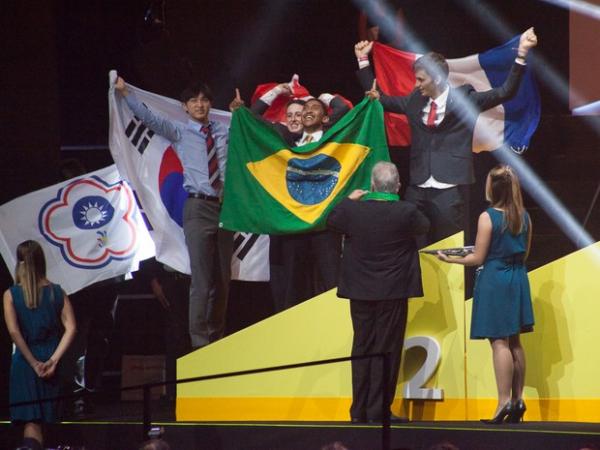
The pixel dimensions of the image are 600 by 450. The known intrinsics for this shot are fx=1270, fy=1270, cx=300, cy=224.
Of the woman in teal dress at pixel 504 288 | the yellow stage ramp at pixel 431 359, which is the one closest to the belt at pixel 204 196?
the yellow stage ramp at pixel 431 359

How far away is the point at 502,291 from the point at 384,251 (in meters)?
0.65

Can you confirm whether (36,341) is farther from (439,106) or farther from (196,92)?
(439,106)

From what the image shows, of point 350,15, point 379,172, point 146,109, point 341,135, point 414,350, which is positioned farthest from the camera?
point 350,15

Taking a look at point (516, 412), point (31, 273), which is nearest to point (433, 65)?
point (516, 412)

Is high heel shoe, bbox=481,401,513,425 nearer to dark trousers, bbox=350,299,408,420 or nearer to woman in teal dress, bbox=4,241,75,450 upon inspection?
dark trousers, bbox=350,299,408,420

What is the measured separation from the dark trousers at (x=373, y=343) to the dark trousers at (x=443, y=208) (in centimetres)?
104

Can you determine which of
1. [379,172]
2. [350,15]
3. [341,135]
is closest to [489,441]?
[379,172]

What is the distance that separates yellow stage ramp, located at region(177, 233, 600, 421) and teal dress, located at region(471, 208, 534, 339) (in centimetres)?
39

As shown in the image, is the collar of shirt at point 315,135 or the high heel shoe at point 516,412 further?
the collar of shirt at point 315,135

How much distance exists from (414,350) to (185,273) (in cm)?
207

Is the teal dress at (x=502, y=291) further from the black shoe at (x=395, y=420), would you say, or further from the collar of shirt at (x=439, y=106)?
the collar of shirt at (x=439, y=106)

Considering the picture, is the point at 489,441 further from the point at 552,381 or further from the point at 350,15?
the point at 350,15

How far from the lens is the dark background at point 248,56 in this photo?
29.8 ft

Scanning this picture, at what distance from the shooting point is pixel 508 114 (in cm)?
804
